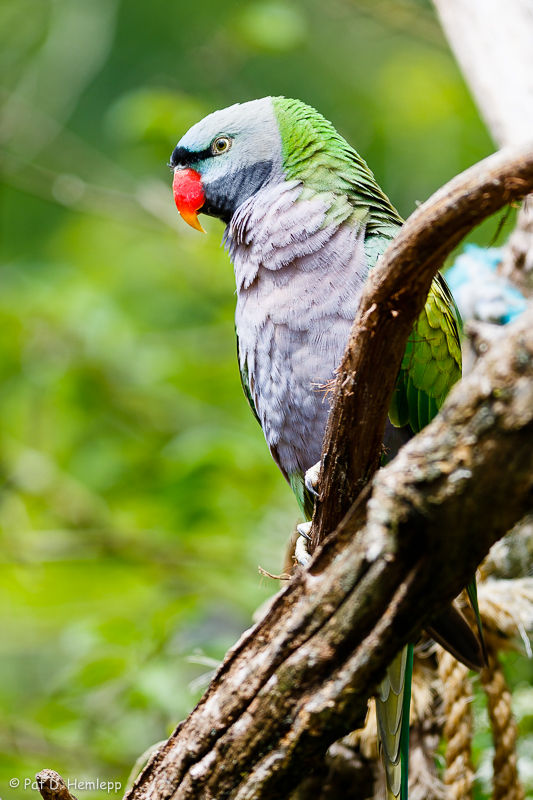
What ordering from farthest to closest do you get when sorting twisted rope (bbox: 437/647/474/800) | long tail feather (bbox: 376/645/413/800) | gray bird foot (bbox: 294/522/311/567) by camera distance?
twisted rope (bbox: 437/647/474/800) < long tail feather (bbox: 376/645/413/800) < gray bird foot (bbox: 294/522/311/567)

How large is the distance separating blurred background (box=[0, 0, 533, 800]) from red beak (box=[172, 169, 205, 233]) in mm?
951

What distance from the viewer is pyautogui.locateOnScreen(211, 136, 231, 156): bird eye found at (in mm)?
1823

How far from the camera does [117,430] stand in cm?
361

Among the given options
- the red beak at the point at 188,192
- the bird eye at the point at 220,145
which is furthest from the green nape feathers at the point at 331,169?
the red beak at the point at 188,192

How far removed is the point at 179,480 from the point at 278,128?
1.46m

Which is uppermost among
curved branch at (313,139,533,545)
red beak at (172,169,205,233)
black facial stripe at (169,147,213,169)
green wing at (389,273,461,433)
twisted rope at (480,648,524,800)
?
black facial stripe at (169,147,213,169)

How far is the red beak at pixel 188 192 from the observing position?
1.88 m

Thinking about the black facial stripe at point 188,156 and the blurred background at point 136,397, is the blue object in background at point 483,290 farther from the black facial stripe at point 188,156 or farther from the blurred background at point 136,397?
the black facial stripe at point 188,156

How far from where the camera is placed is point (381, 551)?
0.82 metres

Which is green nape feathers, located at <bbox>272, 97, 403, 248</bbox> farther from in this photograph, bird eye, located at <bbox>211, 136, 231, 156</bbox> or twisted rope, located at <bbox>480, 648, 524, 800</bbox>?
twisted rope, located at <bbox>480, 648, 524, 800</bbox>

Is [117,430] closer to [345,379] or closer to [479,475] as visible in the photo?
[345,379]

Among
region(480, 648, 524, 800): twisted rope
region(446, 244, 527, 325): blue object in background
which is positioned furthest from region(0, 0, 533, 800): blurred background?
region(446, 244, 527, 325): blue object in background

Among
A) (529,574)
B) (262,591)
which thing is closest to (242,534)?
(262,591)

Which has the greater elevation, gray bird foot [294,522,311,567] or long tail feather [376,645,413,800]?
gray bird foot [294,522,311,567]
